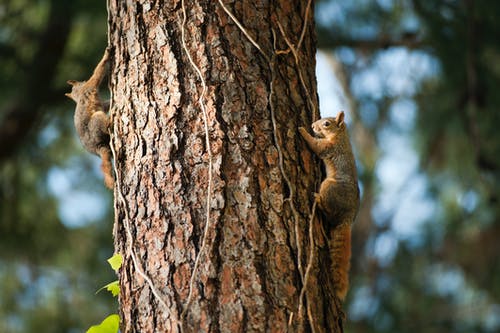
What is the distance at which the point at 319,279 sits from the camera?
169 centimetres

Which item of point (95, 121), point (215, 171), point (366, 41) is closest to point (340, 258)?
point (215, 171)

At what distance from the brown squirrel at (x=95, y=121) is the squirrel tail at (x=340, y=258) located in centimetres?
74

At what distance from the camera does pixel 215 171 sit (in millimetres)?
1661

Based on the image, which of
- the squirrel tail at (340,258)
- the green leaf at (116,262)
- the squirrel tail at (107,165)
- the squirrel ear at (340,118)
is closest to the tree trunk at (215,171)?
the green leaf at (116,262)

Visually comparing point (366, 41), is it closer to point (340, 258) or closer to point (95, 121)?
point (95, 121)

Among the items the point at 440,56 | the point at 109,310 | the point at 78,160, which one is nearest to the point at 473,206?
the point at 440,56

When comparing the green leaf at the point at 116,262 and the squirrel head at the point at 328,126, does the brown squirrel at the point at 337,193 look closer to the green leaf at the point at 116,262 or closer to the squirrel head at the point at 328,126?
the squirrel head at the point at 328,126

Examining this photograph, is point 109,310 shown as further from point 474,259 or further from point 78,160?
point 474,259

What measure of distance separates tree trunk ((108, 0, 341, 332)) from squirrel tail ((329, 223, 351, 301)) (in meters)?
0.17

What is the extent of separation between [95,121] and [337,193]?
31.6 inches

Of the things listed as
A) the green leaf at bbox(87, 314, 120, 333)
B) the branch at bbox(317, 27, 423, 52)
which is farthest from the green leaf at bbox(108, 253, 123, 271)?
the branch at bbox(317, 27, 423, 52)

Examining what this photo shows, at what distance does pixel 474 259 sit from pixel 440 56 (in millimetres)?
2576

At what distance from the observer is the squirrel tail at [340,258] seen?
1.91 meters

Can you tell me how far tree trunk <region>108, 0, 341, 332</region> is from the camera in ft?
5.16
